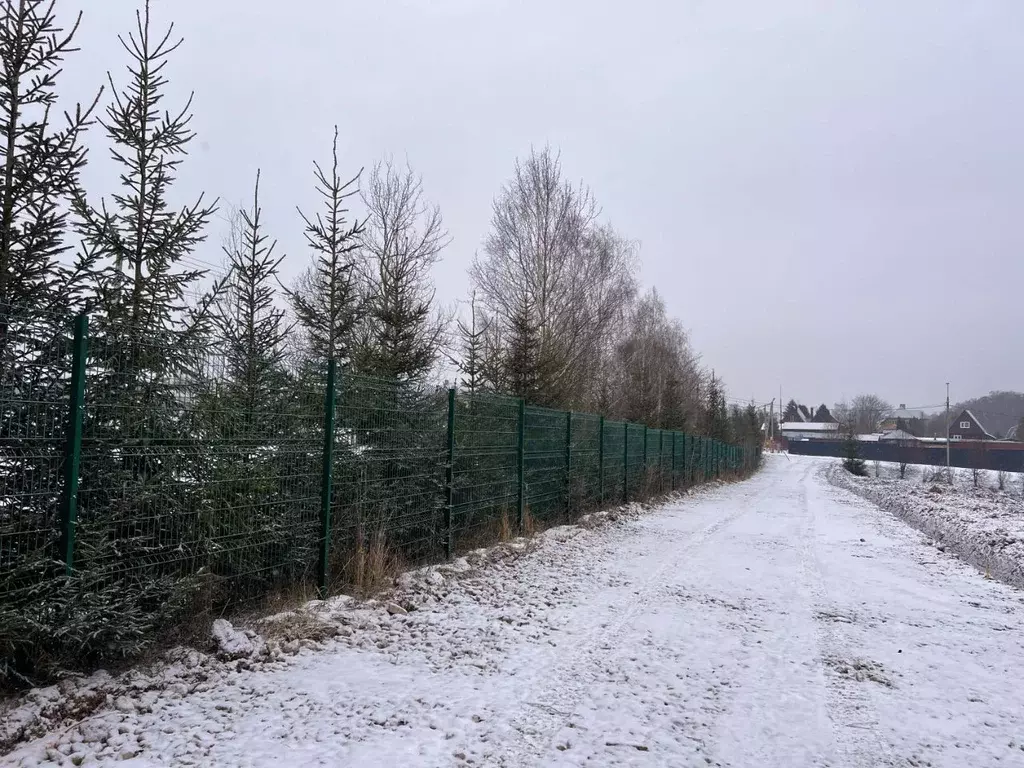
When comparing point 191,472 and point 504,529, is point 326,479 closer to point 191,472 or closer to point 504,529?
point 191,472

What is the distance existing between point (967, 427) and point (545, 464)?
9188 centimetres

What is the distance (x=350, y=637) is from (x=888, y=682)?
3858mm

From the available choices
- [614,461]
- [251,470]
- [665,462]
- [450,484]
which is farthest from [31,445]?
[665,462]

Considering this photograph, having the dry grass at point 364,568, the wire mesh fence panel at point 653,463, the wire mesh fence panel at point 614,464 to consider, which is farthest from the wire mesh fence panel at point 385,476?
the wire mesh fence panel at point 653,463

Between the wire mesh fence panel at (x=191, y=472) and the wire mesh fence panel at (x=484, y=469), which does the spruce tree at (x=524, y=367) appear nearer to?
the wire mesh fence panel at (x=484, y=469)

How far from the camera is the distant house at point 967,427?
263ft

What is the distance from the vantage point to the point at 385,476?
7.11 m

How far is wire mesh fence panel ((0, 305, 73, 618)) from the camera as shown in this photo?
3.61 m

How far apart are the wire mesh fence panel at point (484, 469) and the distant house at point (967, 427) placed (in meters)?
85.6

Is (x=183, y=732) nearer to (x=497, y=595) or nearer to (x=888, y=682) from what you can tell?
(x=497, y=595)

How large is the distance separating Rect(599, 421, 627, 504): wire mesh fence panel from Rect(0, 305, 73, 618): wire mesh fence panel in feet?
37.7

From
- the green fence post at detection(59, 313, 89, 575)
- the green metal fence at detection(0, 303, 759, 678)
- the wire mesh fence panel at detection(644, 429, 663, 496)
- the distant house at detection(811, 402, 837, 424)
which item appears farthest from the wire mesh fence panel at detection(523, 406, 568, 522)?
the distant house at detection(811, 402, 837, 424)

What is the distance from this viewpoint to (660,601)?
6.86m

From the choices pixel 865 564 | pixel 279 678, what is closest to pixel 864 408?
pixel 865 564
